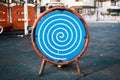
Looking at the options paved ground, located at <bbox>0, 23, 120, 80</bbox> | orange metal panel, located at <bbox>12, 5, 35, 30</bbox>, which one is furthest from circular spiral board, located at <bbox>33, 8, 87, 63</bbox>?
orange metal panel, located at <bbox>12, 5, 35, 30</bbox>

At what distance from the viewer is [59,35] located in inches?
169

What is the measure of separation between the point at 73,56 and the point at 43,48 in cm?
64

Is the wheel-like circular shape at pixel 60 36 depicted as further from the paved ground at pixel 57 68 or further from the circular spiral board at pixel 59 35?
the paved ground at pixel 57 68

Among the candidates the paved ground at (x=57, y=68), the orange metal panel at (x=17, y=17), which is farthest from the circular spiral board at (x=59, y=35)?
the orange metal panel at (x=17, y=17)

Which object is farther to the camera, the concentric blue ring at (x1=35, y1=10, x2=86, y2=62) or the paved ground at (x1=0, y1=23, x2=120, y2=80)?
the concentric blue ring at (x1=35, y1=10, x2=86, y2=62)

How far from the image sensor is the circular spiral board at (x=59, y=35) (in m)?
4.15

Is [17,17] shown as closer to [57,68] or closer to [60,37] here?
[57,68]

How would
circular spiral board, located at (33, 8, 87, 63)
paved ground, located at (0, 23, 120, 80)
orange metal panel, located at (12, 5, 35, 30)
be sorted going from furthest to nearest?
orange metal panel, located at (12, 5, 35, 30) < circular spiral board, located at (33, 8, 87, 63) < paved ground, located at (0, 23, 120, 80)

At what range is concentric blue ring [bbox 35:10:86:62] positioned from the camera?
164 inches

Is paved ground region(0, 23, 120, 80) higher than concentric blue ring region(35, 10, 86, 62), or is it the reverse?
concentric blue ring region(35, 10, 86, 62)

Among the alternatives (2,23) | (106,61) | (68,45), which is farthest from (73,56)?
(2,23)

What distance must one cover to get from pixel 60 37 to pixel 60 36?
0.02 meters

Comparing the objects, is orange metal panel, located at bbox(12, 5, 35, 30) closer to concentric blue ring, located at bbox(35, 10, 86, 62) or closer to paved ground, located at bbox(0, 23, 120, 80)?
paved ground, located at bbox(0, 23, 120, 80)

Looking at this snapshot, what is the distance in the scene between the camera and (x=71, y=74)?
4207 mm
